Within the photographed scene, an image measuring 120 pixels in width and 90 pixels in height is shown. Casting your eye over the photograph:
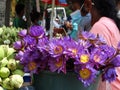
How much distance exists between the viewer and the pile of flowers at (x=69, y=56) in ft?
6.31

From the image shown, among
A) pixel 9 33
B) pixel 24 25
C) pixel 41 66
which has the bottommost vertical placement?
pixel 24 25

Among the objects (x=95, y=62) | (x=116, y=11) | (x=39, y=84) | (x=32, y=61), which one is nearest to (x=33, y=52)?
(x=32, y=61)

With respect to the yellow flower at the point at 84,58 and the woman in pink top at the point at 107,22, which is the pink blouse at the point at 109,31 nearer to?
the woman in pink top at the point at 107,22

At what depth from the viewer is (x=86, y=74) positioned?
75.7 inches

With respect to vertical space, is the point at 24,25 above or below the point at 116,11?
below

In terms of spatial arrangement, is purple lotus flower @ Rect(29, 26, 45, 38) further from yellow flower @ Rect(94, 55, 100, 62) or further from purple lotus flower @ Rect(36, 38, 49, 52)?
yellow flower @ Rect(94, 55, 100, 62)

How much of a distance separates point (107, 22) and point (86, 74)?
3.20 feet

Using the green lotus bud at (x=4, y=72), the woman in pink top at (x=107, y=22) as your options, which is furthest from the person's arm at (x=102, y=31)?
the green lotus bud at (x=4, y=72)

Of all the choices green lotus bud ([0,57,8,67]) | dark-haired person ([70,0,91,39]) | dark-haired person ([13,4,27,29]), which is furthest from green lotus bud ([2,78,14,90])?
dark-haired person ([13,4,27,29])

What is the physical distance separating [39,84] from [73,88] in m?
0.19

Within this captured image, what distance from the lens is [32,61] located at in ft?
6.52

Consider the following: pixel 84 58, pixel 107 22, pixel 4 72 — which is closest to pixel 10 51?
pixel 4 72

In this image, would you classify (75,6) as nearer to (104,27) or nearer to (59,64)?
(104,27)

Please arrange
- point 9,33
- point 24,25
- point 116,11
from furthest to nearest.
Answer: point 24,25, point 9,33, point 116,11
